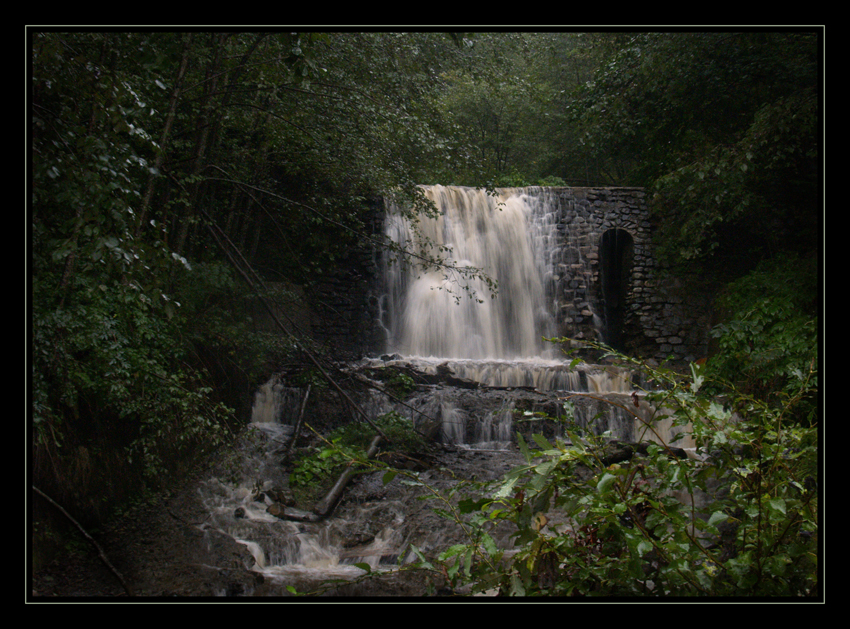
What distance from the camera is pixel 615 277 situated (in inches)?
323

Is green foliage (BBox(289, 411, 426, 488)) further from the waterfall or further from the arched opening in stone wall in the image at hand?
the arched opening in stone wall

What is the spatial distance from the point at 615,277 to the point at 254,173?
556cm

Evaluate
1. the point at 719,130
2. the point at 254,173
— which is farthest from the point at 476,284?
the point at 254,173

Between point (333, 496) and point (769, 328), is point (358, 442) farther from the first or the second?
point (769, 328)

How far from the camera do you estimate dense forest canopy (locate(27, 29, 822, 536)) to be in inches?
74.7

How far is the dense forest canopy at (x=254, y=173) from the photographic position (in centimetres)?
190

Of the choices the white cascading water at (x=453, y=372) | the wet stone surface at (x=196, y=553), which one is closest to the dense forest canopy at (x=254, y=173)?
the wet stone surface at (x=196, y=553)

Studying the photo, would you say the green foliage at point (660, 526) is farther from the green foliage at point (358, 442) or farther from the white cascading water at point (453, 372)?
the green foliage at point (358, 442)

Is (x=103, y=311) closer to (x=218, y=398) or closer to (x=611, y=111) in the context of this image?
(x=218, y=398)

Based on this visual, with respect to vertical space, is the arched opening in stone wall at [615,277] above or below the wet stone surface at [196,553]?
above

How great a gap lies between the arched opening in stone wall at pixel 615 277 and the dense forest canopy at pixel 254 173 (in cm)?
61

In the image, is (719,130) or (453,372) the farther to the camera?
(719,130)

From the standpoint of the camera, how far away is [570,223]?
8.32 metres

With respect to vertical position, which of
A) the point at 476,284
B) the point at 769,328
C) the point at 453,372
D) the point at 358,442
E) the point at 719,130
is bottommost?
the point at 358,442
